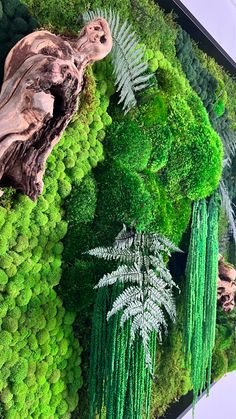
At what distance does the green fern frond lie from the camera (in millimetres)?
2299

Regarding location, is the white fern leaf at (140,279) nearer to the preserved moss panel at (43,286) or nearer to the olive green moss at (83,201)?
the olive green moss at (83,201)

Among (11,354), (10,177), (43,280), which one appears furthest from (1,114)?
(11,354)

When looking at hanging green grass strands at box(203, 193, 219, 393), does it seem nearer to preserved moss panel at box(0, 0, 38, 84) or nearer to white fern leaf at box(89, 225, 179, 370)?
white fern leaf at box(89, 225, 179, 370)

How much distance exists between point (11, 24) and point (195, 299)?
1.68 meters

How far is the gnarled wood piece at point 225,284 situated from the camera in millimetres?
3381

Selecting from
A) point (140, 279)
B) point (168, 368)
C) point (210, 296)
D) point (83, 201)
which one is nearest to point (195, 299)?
point (210, 296)

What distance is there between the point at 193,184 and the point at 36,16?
120 centimetres

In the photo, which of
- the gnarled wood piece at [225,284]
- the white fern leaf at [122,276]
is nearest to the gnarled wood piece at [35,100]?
the white fern leaf at [122,276]

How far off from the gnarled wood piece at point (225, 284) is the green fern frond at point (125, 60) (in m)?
1.47

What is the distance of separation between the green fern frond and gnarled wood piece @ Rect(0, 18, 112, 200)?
40 cm

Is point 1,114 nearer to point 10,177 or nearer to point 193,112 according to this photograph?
point 10,177

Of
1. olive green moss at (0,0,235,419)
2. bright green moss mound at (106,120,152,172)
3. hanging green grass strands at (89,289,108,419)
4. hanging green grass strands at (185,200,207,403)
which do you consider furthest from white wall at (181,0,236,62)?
hanging green grass strands at (89,289,108,419)

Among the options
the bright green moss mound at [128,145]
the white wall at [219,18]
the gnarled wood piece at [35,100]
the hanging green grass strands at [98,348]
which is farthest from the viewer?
the white wall at [219,18]

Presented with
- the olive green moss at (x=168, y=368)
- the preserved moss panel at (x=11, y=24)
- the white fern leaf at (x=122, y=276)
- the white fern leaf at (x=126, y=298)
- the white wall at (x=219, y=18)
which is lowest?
the olive green moss at (x=168, y=368)
